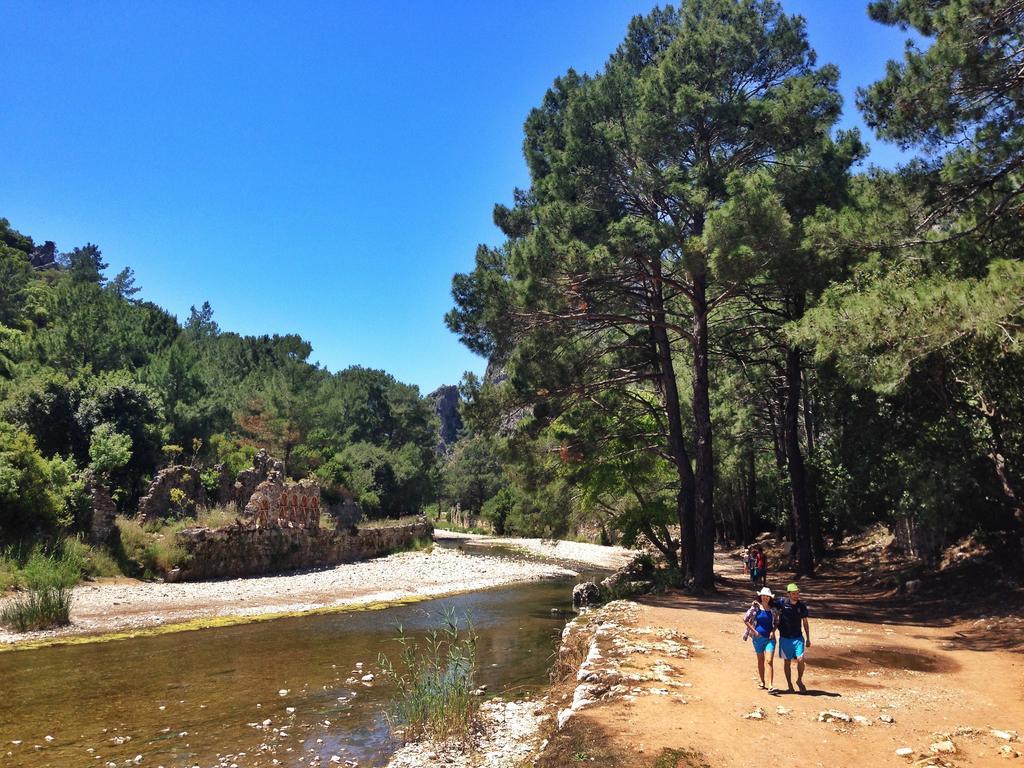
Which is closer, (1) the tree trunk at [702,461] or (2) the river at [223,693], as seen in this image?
(2) the river at [223,693]

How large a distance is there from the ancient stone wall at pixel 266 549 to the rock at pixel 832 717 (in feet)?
70.0

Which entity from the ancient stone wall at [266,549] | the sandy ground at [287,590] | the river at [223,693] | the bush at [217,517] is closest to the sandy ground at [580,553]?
the sandy ground at [287,590]

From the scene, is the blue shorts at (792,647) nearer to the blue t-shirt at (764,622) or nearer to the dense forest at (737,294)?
the blue t-shirt at (764,622)

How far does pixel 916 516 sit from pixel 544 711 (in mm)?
12302

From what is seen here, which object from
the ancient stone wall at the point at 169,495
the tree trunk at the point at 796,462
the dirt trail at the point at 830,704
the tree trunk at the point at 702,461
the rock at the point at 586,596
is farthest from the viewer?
the ancient stone wall at the point at 169,495

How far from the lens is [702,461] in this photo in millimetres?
16703

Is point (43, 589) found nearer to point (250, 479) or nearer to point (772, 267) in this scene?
point (250, 479)

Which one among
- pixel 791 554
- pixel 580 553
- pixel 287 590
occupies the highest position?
pixel 791 554

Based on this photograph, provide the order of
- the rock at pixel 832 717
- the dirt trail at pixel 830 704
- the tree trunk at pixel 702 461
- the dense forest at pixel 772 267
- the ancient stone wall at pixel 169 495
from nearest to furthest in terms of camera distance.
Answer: the dirt trail at pixel 830 704
the rock at pixel 832 717
the dense forest at pixel 772 267
the tree trunk at pixel 702 461
the ancient stone wall at pixel 169 495

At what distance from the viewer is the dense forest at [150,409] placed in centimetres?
2066

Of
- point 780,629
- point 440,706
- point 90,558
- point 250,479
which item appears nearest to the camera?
point 440,706

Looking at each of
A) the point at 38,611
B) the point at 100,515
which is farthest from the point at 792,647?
the point at 100,515

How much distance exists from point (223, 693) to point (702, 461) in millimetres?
12180

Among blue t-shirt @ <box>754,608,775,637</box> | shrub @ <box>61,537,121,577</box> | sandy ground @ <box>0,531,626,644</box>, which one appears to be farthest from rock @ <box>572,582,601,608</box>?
shrub @ <box>61,537,121,577</box>
